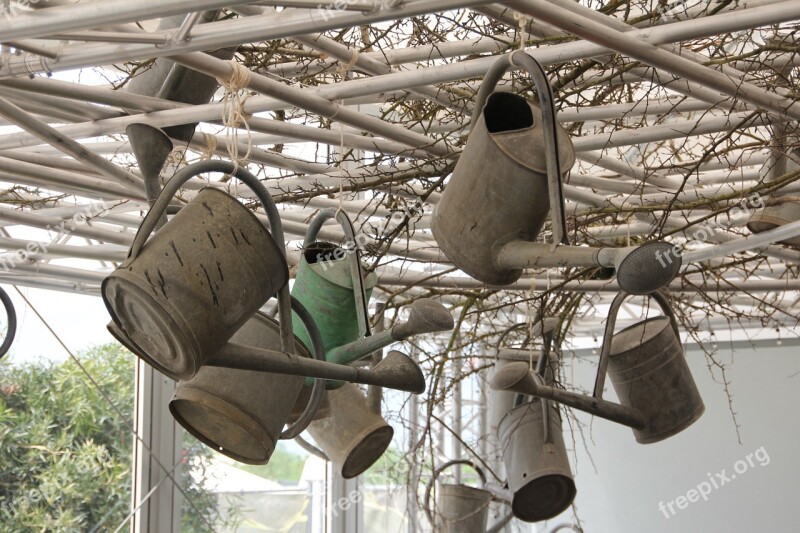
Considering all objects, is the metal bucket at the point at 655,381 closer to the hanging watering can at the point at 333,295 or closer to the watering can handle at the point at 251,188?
the hanging watering can at the point at 333,295

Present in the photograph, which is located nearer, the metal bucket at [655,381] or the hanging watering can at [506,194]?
the hanging watering can at [506,194]

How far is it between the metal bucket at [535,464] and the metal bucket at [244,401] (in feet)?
3.30

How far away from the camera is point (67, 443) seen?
4867 millimetres

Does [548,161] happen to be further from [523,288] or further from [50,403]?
[50,403]

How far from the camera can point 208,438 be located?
5.06 feet

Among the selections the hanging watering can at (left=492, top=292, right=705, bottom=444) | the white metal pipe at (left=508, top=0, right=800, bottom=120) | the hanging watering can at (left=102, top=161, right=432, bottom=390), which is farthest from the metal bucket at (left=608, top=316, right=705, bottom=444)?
the hanging watering can at (left=102, top=161, right=432, bottom=390)

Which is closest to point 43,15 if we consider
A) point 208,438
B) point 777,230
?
point 208,438

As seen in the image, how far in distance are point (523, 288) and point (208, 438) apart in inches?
91.8

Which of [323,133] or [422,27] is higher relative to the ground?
[422,27]

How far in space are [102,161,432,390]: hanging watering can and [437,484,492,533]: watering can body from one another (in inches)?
86.8

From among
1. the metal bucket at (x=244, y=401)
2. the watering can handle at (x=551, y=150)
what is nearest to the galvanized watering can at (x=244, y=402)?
the metal bucket at (x=244, y=401)

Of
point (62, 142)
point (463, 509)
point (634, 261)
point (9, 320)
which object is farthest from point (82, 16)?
point (463, 509)
